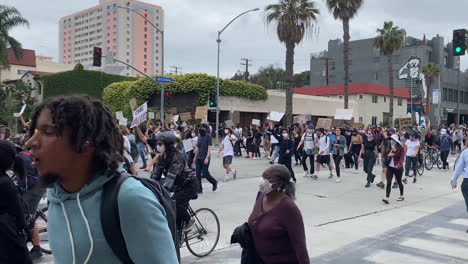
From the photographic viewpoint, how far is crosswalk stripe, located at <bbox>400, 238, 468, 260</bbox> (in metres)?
7.04

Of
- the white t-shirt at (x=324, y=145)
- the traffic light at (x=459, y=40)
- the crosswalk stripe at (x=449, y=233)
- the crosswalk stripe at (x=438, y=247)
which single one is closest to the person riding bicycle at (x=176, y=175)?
the crosswalk stripe at (x=438, y=247)

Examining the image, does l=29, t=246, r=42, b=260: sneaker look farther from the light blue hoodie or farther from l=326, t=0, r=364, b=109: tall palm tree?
l=326, t=0, r=364, b=109: tall palm tree

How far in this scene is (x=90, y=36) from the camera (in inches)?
5758

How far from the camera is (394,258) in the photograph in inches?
263

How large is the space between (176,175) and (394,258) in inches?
134

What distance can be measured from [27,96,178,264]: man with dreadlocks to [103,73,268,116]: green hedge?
33.7 m

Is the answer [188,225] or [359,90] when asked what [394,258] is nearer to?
[188,225]

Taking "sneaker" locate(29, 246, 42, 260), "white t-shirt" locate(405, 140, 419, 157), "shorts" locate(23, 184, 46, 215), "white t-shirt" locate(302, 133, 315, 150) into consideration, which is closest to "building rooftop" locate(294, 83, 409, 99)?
"white t-shirt" locate(302, 133, 315, 150)

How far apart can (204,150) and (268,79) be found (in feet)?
218

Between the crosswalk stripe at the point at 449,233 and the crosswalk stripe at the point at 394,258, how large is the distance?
176 centimetres

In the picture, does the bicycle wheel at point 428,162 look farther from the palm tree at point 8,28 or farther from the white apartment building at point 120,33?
the white apartment building at point 120,33

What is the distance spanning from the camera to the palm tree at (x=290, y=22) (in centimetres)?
2952

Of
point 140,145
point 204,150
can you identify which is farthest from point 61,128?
point 140,145

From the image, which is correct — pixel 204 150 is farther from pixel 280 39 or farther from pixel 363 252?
pixel 280 39
